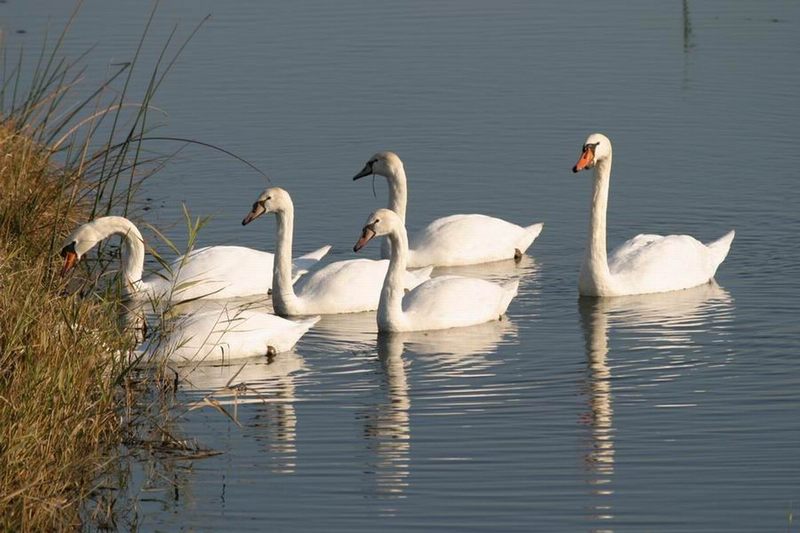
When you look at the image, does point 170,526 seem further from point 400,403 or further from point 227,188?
point 227,188

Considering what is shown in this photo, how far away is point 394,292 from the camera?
12.8 m

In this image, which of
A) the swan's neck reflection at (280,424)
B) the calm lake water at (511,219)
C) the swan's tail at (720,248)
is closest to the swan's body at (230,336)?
the calm lake water at (511,219)

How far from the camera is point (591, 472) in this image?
9.00m

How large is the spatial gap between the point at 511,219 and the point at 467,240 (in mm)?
1227

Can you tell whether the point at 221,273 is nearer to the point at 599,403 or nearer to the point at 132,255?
the point at 132,255

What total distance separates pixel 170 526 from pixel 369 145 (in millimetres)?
10866

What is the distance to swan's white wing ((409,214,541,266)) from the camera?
49.8ft

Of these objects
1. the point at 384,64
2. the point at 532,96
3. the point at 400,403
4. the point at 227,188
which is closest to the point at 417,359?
the point at 400,403

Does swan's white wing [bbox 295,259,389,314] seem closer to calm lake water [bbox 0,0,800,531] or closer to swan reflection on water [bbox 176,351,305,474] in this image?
calm lake water [bbox 0,0,800,531]

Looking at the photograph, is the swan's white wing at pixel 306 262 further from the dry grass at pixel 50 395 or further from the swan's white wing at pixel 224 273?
the dry grass at pixel 50 395

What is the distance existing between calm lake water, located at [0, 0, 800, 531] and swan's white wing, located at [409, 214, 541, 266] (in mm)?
191

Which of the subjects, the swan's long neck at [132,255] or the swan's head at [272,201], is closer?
the swan's long neck at [132,255]

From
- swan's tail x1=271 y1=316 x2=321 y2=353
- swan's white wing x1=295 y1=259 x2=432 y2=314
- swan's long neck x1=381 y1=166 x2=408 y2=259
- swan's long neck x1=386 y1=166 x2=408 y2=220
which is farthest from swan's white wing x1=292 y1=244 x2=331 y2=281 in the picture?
swan's tail x1=271 y1=316 x2=321 y2=353

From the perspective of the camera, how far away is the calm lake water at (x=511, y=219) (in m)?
8.80
